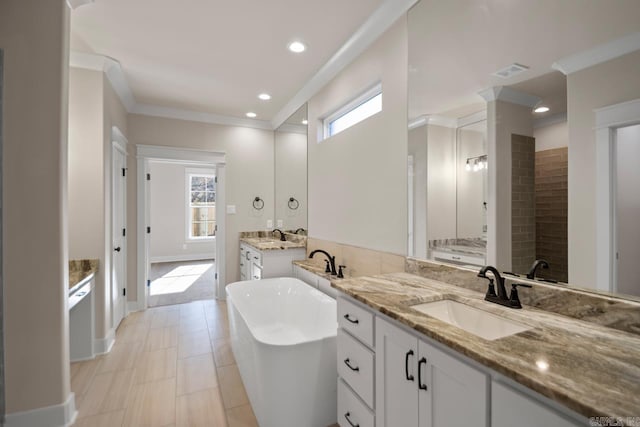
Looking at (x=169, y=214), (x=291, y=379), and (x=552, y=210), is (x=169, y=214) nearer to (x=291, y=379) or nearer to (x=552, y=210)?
(x=291, y=379)

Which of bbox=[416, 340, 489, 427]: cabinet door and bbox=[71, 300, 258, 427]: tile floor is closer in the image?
bbox=[416, 340, 489, 427]: cabinet door

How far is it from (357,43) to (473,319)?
218cm

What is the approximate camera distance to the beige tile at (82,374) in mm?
2191

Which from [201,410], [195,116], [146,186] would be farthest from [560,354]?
[195,116]

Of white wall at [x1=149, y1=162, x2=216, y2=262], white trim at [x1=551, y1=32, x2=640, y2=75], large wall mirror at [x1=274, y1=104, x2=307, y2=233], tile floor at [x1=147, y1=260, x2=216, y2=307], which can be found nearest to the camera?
white trim at [x1=551, y1=32, x2=640, y2=75]

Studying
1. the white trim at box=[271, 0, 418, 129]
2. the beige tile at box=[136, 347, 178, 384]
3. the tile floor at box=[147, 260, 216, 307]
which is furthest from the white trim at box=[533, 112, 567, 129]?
the tile floor at box=[147, 260, 216, 307]

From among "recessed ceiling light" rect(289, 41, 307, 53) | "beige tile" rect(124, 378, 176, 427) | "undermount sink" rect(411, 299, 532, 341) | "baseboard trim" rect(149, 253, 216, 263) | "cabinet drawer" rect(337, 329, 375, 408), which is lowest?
"beige tile" rect(124, 378, 176, 427)

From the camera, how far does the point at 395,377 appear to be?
119 cm

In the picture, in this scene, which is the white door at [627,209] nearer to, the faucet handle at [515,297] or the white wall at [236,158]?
the faucet handle at [515,297]

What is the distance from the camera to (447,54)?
5.59ft

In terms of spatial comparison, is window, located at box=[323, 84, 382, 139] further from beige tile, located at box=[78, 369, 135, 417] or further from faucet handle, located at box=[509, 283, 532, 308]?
beige tile, located at box=[78, 369, 135, 417]

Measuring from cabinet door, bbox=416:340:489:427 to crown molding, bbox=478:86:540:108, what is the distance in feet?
3.73

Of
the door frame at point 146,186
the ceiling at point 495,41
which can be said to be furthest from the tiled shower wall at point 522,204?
the door frame at point 146,186

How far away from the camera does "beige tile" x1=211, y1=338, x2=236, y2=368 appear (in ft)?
8.38
